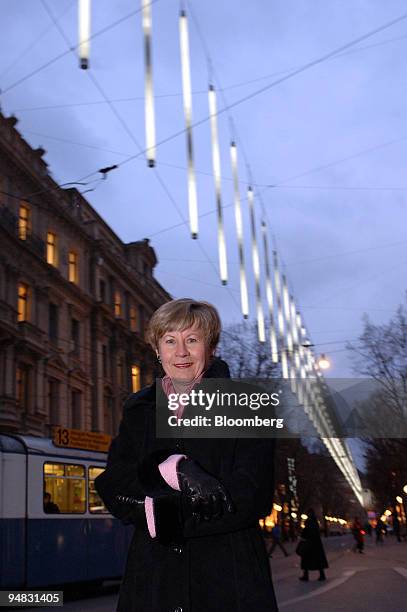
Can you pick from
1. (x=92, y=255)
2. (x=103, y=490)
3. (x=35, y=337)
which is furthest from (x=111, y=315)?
(x=103, y=490)

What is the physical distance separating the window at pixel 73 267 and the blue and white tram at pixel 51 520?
2135 centimetres

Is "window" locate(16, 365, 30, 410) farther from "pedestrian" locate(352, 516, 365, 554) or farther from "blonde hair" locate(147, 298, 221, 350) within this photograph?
"blonde hair" locate(147, 298, 221, 350)

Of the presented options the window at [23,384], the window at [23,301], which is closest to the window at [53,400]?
the window at [23,384]

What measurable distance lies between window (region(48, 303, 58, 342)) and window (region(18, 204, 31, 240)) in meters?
4.00

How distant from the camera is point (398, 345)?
43.8 metres

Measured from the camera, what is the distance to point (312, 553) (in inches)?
724

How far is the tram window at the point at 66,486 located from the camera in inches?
664

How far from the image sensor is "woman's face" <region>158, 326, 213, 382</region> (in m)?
2.90

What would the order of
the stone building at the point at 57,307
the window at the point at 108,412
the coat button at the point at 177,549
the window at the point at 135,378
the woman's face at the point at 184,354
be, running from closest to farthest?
the coat button at the point at 177,549
the woman's face at the point at 184,354
the stone building at the point at 57,307
the window at the point at 108,412
the window at the point at 135,378

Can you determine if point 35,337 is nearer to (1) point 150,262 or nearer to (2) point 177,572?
(1) point 150,262

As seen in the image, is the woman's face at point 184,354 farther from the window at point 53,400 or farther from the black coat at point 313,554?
the window at point 53,400

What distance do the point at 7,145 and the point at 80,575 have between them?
64.5 ft

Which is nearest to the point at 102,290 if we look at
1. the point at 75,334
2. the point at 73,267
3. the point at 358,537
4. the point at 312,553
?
the point at 73,267

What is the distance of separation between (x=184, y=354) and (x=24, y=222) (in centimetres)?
3193
